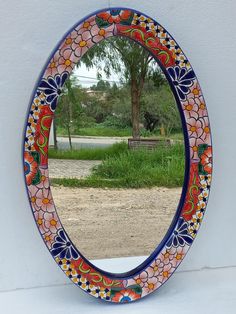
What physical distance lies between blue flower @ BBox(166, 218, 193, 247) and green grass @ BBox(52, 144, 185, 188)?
2.7 inches

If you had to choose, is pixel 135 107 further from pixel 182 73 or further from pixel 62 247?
pixel 62 247

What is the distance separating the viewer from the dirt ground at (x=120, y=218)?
3.15 ft

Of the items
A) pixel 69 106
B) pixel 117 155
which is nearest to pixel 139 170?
pixel 117 155

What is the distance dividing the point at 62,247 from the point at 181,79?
349 millimetres

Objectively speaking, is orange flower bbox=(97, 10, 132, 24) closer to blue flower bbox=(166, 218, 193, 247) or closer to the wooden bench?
the wooden bench

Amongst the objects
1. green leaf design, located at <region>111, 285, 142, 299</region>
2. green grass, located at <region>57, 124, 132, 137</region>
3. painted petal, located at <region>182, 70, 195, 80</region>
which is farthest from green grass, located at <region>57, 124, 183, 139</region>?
green leaf design, located at <region>111, 285, 142, 299</region>

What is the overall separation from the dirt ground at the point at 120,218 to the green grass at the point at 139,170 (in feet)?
0.04

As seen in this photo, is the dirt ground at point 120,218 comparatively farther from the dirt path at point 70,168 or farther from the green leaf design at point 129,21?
the green leaf design at point 129,21

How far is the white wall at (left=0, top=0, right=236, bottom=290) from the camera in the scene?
37.8 inches

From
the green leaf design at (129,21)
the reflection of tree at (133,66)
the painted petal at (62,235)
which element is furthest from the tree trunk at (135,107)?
the painted petal at (62,235)

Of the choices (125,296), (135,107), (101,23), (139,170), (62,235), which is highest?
(101,23)

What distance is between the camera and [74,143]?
3.07 ft

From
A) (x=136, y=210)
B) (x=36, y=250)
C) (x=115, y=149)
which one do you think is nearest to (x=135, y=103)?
(x=115, y=149)

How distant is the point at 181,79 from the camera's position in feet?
3.14
